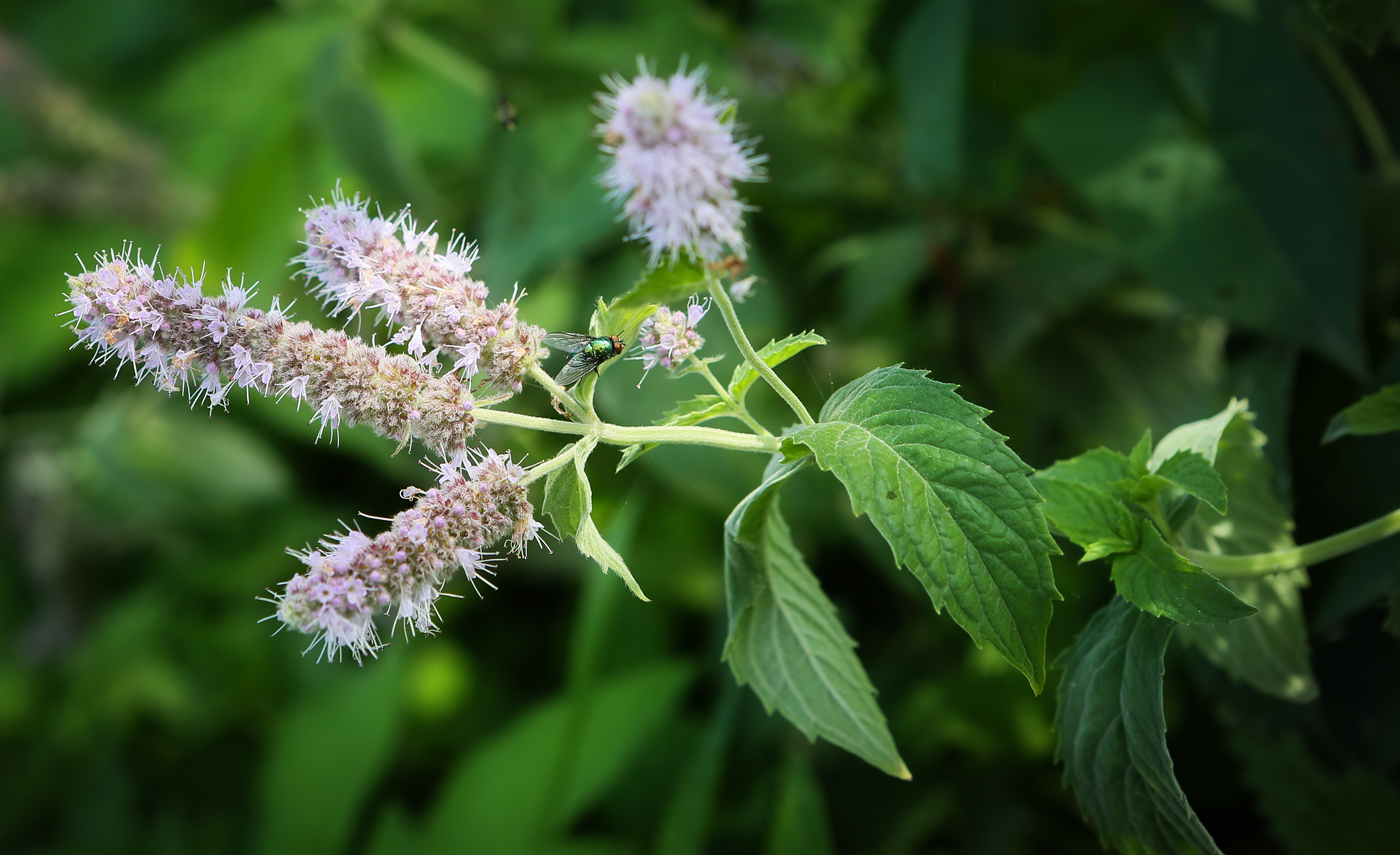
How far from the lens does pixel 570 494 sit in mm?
625

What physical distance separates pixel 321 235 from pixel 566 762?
989 millimetres

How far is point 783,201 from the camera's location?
1489mm

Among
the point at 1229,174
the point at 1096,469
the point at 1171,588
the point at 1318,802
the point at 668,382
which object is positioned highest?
the point at 668,382

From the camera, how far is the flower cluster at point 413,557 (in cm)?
56

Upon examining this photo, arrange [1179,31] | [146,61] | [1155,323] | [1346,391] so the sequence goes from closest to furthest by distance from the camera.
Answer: [1346,391] < [1179,31] < [1155,323] < [146,61]

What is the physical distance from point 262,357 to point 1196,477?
2.01ft

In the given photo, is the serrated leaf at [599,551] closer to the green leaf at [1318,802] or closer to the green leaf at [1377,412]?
the green leaf at [1377,412]

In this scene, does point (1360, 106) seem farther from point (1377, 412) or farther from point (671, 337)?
point (671, 337)

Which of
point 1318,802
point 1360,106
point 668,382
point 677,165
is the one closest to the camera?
point 677,165

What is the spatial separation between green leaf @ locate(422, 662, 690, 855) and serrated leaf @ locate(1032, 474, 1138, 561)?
880 millimetres

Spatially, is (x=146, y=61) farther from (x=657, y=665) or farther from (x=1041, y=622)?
(x=1041, y=622)

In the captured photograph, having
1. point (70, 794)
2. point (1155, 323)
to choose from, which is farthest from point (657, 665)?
point (70, 794)

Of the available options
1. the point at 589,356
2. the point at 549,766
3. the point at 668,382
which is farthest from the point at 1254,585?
the point at 549,766

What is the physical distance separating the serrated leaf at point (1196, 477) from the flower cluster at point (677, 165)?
32cm
